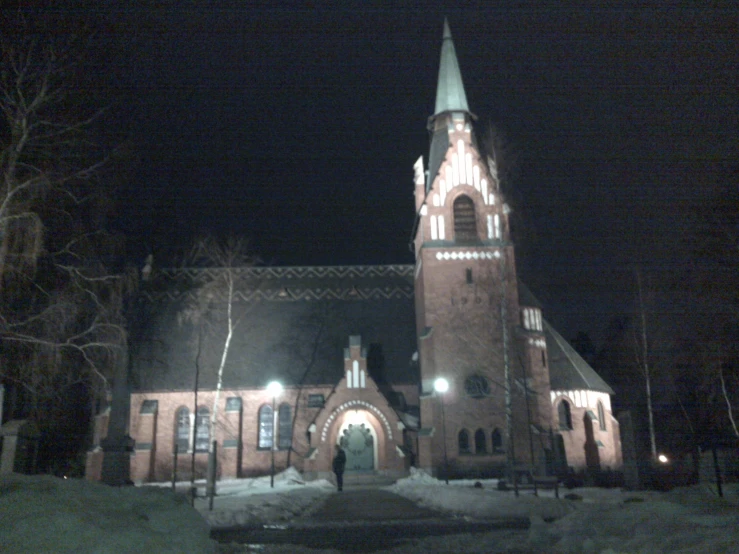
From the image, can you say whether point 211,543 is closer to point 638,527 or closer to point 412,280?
point 638,527

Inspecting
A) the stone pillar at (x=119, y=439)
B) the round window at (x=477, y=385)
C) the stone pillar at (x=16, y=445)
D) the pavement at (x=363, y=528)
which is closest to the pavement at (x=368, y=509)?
the pavement at (x=363, y=528)

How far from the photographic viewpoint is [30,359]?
1777 cm

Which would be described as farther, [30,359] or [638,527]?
[30,359]

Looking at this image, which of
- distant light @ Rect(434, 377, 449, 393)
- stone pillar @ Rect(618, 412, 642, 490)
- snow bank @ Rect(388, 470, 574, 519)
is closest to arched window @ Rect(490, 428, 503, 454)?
distant light @ Rect(434, 377, 449, 393)

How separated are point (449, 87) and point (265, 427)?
22.6 m

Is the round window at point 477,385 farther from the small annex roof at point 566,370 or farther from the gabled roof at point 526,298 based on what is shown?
the gabled roof at point 526,298

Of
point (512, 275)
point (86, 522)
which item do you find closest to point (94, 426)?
point (512, 275)

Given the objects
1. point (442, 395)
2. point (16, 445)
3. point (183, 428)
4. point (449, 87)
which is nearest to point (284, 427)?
point (183, 428)

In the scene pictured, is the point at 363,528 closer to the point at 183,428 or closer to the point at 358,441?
the point at 358,441

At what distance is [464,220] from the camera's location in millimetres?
34969

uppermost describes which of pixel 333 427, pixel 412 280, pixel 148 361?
pixel 412 280

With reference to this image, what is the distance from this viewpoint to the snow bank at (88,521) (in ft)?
22.9

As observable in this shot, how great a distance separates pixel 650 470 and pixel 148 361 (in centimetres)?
2609

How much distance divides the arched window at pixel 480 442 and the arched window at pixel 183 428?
1534 cm
